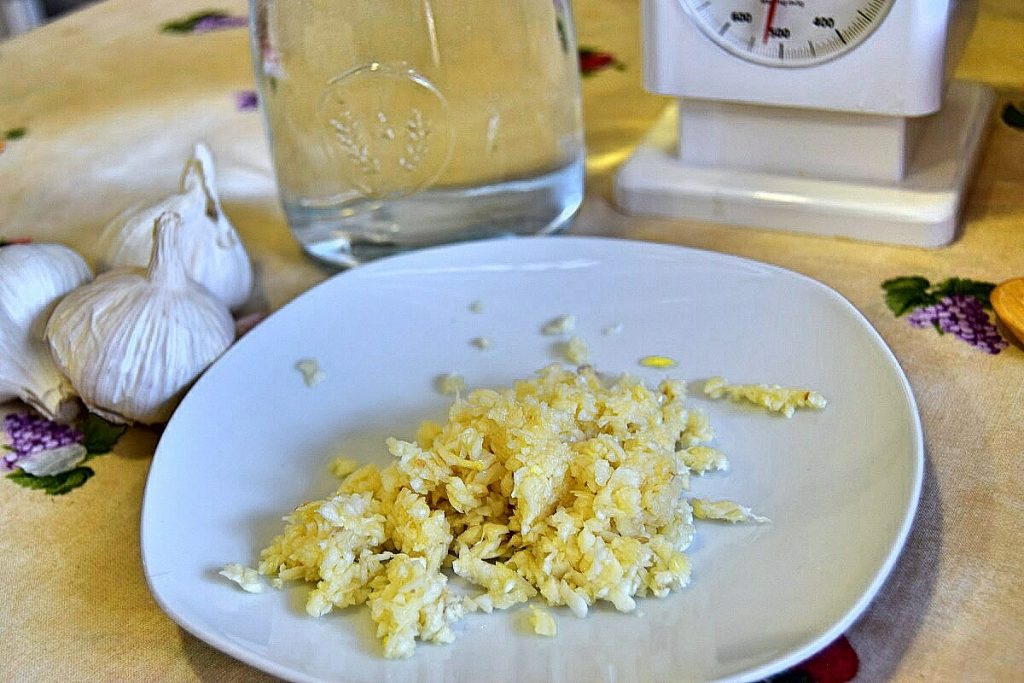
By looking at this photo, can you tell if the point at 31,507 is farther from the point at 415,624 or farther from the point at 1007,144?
the point at 1007,144

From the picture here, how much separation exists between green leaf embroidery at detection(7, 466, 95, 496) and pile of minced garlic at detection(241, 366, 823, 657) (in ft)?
0.55

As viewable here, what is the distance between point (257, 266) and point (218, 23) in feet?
1.86

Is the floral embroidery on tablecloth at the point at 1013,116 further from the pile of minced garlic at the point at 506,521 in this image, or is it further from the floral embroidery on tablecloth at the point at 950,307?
the pile of minced garlic at the point at 506,521

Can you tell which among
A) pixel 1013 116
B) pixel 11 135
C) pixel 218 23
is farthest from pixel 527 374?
pixel 218 23

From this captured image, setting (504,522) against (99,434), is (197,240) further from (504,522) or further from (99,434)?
(504,522)

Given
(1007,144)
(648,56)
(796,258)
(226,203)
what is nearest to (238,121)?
(226,203)

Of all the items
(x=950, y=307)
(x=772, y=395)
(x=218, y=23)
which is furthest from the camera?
(x=218, y=23)

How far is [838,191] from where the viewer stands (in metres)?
0.77

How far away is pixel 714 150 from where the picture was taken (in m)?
0.81

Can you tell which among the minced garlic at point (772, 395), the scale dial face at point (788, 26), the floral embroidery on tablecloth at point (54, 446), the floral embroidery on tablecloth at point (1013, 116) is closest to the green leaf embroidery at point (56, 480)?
the floral embroidery on tablecloth at point (54, 446)

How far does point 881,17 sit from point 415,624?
1.59 feet

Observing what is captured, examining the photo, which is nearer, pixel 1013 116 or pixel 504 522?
pixel 504 522

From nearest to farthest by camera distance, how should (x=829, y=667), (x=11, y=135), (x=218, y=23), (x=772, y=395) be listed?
(x=829, y=667) < (x=772, y=395) < (x=11, y=135) < (x=218, y=23)

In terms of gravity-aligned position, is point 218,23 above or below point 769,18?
below
